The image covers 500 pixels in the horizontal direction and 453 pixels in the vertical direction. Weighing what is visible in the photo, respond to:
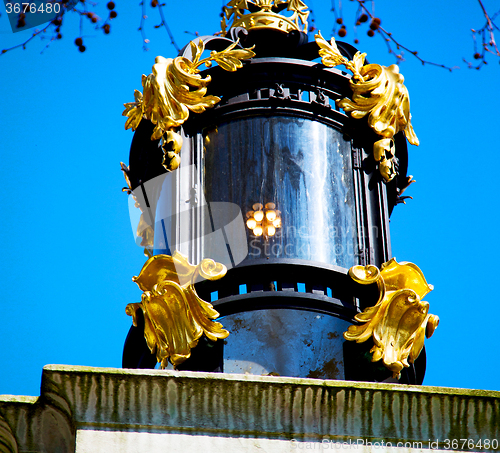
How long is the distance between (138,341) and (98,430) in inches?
112

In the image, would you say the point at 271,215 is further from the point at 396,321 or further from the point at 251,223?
the point at 396,321

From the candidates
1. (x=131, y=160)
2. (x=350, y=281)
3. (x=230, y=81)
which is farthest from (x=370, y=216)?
(x=131, y=160)

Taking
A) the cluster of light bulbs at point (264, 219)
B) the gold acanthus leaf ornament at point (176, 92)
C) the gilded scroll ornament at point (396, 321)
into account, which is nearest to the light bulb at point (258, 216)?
the cluster of light bulbs at point (264, 219)

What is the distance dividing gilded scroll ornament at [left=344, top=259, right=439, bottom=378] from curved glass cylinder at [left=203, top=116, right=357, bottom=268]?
76 cm

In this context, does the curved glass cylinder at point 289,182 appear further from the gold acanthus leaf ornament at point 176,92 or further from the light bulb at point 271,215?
the gold acanthus leaf ornament at point 176,92

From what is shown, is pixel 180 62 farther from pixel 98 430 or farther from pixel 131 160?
pixel 98 430

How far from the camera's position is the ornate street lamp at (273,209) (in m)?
11.2

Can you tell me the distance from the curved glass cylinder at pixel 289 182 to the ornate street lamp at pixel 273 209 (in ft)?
0.05

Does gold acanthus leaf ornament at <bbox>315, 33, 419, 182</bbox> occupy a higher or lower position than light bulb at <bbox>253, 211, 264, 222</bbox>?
higher

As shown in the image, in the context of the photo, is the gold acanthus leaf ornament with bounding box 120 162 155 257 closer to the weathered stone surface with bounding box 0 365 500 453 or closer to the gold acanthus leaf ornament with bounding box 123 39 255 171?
the gold acanthus leaf ornament with bounding box 123 39 255 171

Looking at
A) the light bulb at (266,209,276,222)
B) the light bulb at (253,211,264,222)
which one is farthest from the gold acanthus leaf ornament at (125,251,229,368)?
the light bulb at (266,209,276,222)

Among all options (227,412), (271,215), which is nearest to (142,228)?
(271,215)

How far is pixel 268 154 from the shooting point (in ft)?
40.7

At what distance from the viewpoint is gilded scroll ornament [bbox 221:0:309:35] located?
14164mm
